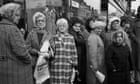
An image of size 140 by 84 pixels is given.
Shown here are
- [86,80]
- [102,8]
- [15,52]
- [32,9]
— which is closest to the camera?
[15,52]

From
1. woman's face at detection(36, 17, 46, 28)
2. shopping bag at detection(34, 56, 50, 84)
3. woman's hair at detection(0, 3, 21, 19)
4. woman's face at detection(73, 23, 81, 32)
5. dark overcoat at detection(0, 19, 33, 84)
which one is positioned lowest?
shopping bag at detection(34, 56, 50, 84)

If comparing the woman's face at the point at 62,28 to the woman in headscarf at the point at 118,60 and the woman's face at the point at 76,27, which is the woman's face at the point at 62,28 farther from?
the woman in headscarf at the point at 118,60

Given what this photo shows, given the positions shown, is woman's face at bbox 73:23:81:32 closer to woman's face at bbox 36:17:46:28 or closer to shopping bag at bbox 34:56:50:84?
woman's face at bbox 36:17:46:28

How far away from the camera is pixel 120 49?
4.53 metres

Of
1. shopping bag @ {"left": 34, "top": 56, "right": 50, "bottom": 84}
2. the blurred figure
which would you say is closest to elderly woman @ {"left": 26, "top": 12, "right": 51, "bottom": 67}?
shopping bag @ {"left": 34, "top": 56, "right": 50, "bottom": 84}

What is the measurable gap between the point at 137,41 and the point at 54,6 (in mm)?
2187

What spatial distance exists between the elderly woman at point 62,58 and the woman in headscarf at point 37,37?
0.77ft

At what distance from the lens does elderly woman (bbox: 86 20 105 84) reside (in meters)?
4.53

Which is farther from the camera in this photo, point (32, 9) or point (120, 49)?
point (32, 9)

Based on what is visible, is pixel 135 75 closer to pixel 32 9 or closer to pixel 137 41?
pixel 137 41

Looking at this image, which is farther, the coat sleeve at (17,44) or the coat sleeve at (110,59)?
the coat sleeve at (110,59)

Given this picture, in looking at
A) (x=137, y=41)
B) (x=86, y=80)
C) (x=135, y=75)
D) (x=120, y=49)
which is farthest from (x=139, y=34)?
(x=86, y=80)

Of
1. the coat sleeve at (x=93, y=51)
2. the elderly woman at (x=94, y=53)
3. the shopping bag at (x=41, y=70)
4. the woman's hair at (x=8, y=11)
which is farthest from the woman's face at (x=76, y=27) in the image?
the woman's hair at (x=8, y=11)

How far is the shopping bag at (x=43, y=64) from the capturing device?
396cm
